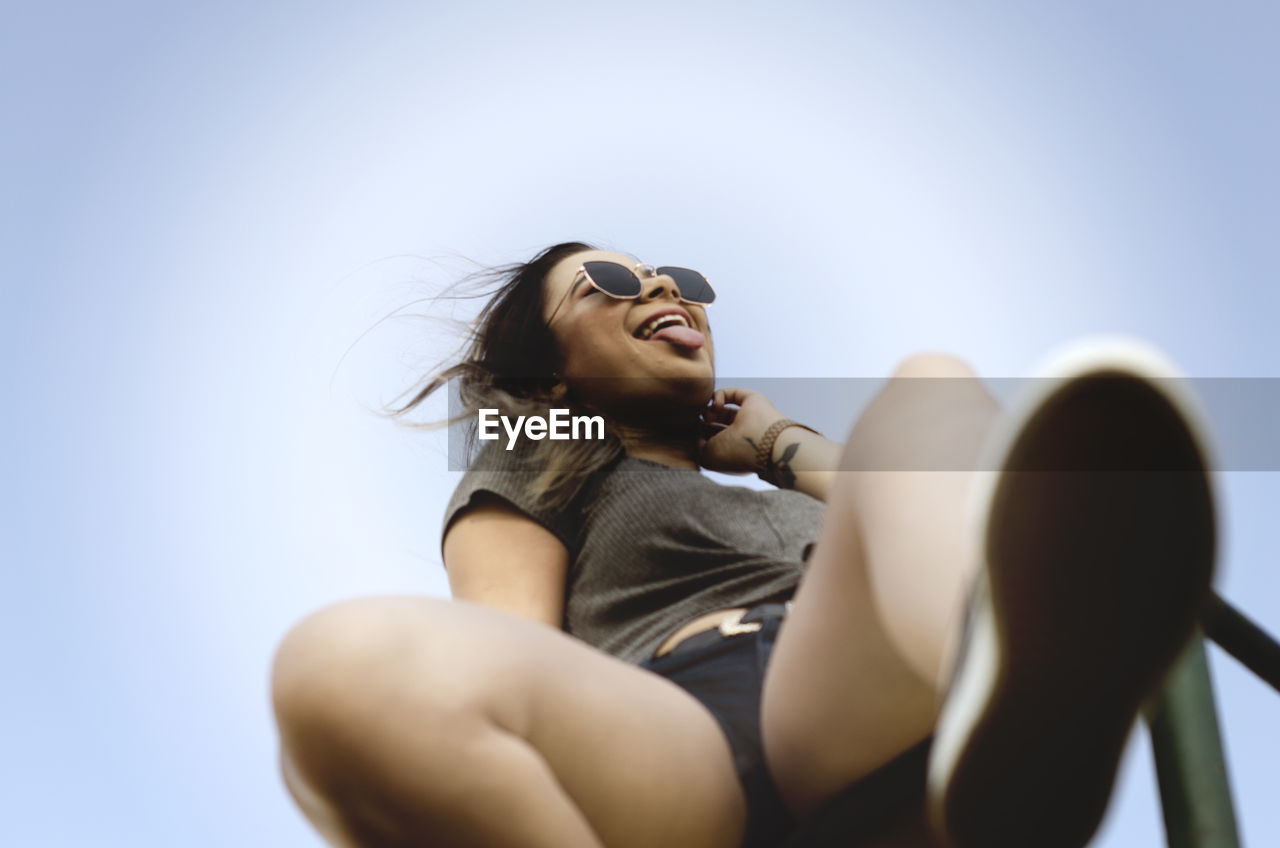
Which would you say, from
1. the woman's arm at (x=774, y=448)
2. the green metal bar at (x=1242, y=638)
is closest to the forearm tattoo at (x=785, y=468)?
the woman's arm at (x=774, y=448)

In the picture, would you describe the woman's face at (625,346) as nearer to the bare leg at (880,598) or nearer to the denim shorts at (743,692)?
the denim shorts at (743,692)

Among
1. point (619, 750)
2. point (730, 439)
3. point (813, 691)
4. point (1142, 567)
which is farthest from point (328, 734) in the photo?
point (730, 439)

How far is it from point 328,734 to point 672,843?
0.24 metres

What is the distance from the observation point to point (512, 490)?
1257 mm

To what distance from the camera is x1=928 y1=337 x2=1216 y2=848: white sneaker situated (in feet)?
1.67

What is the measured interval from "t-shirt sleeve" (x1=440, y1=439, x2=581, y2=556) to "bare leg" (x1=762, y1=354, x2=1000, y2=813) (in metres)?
0.49

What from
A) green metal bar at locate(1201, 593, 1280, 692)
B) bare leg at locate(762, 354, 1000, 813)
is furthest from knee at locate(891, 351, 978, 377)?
green metal bar at locate(1201, 593, 1280, 692)

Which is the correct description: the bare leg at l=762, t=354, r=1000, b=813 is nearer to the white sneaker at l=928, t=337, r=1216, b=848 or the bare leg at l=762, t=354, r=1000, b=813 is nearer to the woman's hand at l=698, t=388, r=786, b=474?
the white sneaker at l=928, t=337, r=1216, b=848

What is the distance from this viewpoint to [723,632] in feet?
3.24

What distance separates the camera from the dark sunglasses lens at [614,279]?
158 cm

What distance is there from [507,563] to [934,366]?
0.60 metres

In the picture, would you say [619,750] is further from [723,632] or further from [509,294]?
[509,294]

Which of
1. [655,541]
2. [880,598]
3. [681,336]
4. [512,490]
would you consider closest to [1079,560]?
[880,598]

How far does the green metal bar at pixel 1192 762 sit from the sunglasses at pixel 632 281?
946mm
